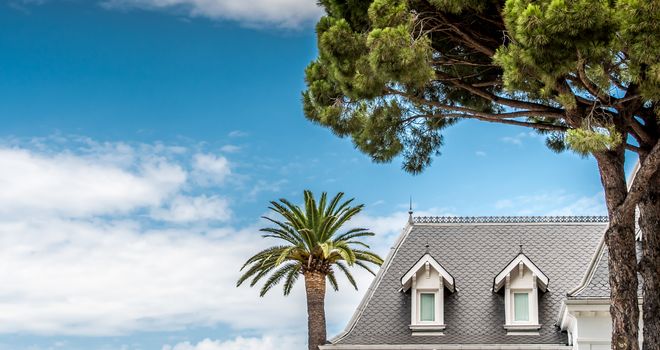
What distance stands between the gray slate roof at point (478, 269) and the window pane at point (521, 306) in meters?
0.44

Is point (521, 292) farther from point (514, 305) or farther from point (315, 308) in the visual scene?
point (315, 308)

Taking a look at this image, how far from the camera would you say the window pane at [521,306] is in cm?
2634

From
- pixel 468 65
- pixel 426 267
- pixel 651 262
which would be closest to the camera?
pixel 651 262

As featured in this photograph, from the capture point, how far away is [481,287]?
27516 millimetres

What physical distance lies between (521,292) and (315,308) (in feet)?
30.6

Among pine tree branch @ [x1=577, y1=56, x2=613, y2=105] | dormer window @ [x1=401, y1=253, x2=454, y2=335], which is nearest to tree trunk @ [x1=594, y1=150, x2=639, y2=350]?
pine tree branch @ [x1=577, y1=56, x2=613, y2=105]

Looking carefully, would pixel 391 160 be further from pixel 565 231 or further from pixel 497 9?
pixel 565 231

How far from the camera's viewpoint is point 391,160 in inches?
764

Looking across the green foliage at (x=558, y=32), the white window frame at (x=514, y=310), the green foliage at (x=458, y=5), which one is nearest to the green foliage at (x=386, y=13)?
the green foliage at (x=458, y=5)

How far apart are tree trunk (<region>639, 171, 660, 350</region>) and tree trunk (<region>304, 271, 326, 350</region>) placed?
17.7 m

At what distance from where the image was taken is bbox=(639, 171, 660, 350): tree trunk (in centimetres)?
1638

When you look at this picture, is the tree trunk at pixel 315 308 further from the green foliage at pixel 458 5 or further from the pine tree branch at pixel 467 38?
the green foliage at pixel 458 5

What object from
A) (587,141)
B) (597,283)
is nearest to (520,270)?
(597,283)

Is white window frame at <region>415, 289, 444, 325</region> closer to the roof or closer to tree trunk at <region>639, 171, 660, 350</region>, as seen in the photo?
the roof
